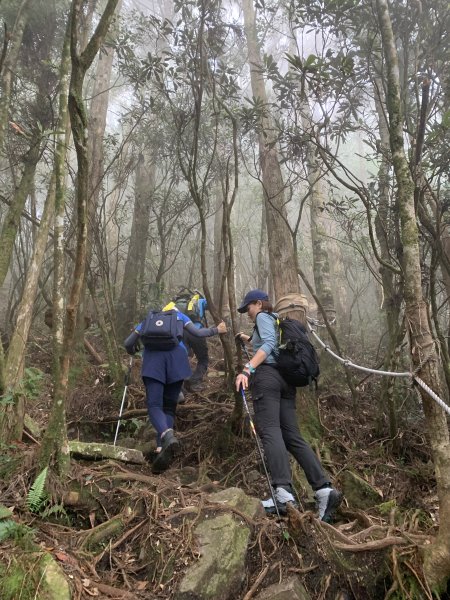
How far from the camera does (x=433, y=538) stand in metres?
2.78

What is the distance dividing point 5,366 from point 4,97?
303 cm

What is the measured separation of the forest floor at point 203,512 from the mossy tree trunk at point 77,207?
216mm

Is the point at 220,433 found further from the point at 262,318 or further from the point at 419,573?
the point at 419,573

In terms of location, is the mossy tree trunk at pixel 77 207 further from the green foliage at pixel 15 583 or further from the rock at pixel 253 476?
the rock at pixel 253 476

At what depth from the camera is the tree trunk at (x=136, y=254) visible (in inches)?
384

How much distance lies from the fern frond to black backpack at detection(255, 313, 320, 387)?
2135 millimetres

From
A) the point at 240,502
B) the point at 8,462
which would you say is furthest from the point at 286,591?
the point at 8,462

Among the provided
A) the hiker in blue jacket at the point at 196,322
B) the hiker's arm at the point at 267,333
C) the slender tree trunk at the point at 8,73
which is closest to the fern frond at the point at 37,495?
the hiker's arm at the point at 267,333

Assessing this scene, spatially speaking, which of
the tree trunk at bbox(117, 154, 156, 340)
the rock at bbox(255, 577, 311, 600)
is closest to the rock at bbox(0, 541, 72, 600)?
the rock at bbox(255, 577, 311, 600)

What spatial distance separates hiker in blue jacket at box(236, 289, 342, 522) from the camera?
3539 millimetres

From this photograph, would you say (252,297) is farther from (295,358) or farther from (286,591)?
(286,591)

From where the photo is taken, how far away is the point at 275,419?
379 centimetres

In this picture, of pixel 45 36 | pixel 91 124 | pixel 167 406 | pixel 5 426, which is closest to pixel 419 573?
pixel 167 406

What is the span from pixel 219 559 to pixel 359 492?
2120 millimetres
